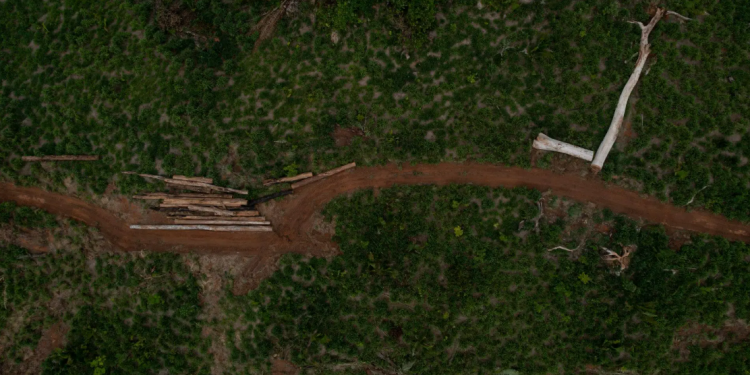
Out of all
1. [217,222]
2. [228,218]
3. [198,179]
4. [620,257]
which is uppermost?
[198,179]

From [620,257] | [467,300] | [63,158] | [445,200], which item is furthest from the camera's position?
[63,158]

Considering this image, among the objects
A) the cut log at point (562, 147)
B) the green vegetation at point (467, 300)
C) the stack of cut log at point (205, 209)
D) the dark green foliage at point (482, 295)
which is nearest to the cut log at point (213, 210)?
the stack of cut log at point (205, 209)

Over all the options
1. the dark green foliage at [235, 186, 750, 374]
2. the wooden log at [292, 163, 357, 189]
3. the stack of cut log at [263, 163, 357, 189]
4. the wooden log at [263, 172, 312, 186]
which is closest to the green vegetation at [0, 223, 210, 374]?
the dark green foliage at [235, 186, 750, 374]

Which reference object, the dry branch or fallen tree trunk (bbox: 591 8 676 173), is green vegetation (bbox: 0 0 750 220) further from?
the dry branch

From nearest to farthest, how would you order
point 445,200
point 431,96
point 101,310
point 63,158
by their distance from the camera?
point 445,200 < point 431,96 < point 101,310 < point 63,158

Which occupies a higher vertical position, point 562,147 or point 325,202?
point 562,147

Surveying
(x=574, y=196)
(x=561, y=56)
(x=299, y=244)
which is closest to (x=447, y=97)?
(x=561, y=56)

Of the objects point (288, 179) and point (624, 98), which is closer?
point (624, 98)

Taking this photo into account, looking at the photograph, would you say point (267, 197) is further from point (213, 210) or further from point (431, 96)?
point (431, 96)

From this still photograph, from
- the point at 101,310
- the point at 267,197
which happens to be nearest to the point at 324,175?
the point at 267,197
